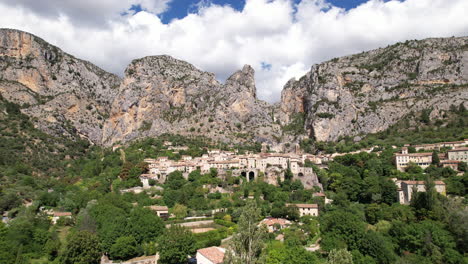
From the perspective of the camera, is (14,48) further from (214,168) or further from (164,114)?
(214,168)

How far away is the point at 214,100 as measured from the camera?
108 metres

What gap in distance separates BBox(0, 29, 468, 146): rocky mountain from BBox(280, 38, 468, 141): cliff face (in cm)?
29

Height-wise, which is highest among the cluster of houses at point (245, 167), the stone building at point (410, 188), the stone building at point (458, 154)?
the stone building at point (458, 154)

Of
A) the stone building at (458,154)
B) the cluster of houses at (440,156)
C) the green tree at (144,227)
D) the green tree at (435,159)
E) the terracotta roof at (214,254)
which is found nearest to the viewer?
the terracotta roof at (214,254)

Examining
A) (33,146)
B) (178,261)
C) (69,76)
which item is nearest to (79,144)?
(33,146)

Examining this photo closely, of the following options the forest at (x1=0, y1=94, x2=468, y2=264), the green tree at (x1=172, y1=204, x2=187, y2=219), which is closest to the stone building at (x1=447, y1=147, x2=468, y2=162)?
the forest at (x1=0, y1=94, x2=468, y2=264)

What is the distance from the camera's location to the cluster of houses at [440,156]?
2232 inches

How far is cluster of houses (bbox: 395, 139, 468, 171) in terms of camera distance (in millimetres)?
56688

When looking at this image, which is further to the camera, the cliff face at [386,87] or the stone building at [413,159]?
the cliff face at [386,87]

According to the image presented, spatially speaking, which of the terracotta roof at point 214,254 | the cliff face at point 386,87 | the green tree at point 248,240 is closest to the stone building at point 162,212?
the terracotta roof at point 214,254

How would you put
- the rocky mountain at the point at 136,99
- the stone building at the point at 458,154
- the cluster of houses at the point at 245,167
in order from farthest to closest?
the rocky mountain at the point at 136,99
the cluster of houses at the point at 245,167
the stone building at the point at 458,154

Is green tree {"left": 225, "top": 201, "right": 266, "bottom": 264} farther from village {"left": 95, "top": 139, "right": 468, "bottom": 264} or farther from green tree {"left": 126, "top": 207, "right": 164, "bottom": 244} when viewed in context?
village {"left": 95, "top": 139, "right": 468, "bottom": 264}

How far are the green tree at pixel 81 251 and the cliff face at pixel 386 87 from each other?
8247cm

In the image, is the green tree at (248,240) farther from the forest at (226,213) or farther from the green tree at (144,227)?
the green tree at (144,227)
